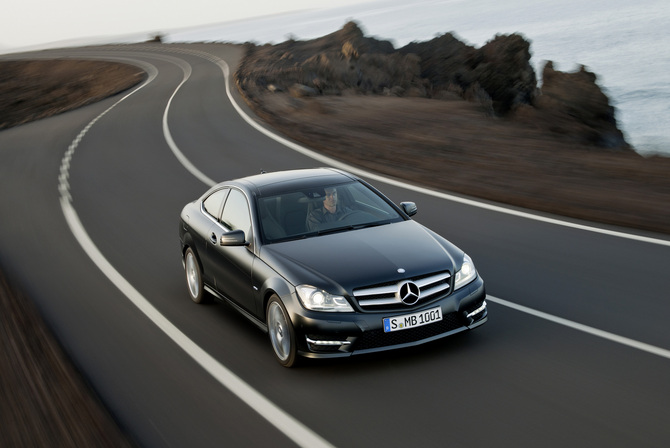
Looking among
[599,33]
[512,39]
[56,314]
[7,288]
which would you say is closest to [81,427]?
[56,314]

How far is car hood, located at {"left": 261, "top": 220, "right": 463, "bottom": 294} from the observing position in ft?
23.3

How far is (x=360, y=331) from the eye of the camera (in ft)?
22.7

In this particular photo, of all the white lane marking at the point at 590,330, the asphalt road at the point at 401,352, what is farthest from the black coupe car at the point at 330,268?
the white lane marking at the point at 590,330

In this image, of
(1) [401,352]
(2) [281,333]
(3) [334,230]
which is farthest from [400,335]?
(3) [334,230]

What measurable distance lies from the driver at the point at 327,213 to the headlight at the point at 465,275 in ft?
4.65

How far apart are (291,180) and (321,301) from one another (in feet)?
7.31

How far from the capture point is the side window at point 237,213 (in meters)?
8.48

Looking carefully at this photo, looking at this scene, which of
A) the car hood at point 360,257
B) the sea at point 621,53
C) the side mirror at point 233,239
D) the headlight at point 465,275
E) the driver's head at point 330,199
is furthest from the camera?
the sea at point 621,53

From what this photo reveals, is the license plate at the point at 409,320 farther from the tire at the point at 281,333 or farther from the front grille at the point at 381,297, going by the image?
the tire at the point at 281,333

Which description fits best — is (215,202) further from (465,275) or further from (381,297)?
(465,275)

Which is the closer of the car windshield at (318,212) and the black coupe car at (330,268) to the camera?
the black coupe car at (330,268)

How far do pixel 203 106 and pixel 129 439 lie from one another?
2703 centimetres

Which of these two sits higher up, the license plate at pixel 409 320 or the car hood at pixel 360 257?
the car hood at pixel 360 257

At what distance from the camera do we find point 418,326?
7.02 meters
